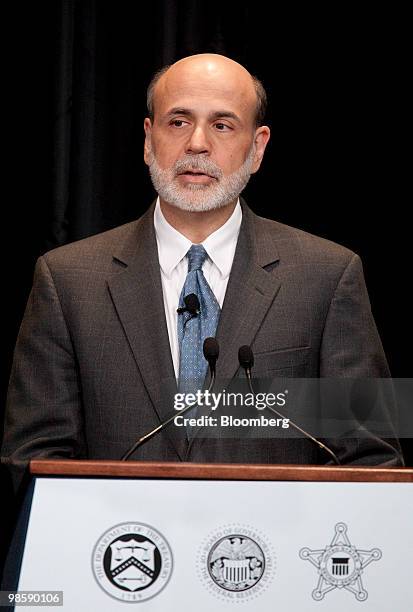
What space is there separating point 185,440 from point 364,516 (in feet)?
2.23

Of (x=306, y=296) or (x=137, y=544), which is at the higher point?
(x=306, y=296)

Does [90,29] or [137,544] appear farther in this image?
[90,29]

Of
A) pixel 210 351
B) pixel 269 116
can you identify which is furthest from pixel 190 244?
pixel 269 116

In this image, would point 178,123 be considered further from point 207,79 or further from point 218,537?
point 218,537

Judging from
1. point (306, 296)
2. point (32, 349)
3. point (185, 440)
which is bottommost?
point (185, 440)

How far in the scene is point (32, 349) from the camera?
7.11 feet

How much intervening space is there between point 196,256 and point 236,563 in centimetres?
96

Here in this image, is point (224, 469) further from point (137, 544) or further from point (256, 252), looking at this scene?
point (256, 252)

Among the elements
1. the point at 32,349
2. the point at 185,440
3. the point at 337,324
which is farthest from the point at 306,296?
the point at 32,349

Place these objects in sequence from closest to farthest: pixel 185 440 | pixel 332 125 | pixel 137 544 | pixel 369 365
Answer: pixel 137 544, pixel 185 440, pixel 369 365, pixel 332 125

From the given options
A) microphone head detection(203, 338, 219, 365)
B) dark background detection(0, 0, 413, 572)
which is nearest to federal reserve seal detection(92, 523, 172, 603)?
microphone head detection(203, 338, 219, 365)

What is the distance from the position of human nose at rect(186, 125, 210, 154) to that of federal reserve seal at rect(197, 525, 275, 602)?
1.05m

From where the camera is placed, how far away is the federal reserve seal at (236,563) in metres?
1.39

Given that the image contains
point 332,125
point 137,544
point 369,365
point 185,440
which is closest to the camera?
point 137,544
